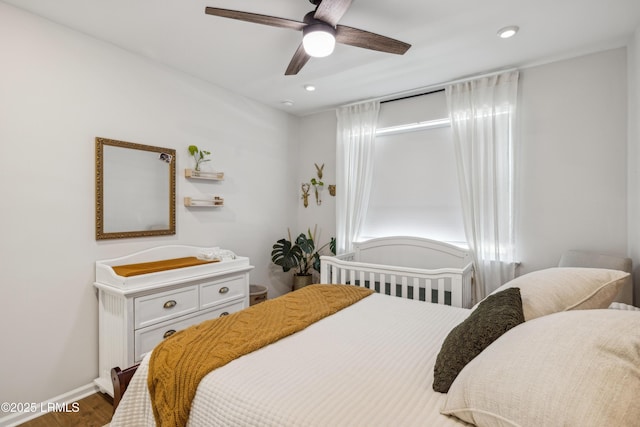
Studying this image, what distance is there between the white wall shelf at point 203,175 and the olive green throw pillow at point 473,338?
248 cm

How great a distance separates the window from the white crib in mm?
239

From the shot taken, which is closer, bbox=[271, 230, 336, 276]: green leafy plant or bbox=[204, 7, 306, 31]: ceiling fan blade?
bbox=[204, 7, 306, 31]: ceiling fan blade

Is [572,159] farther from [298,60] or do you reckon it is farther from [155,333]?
[155,333]

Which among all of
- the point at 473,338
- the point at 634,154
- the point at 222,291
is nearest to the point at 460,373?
the point at 473,338

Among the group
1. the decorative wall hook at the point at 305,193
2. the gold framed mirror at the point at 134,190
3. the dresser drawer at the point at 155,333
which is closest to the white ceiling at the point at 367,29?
the gold framed mirror at the point at 134,190

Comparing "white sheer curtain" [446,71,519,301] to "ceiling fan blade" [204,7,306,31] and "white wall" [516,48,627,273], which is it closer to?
"white wall" [516,48,627,273]

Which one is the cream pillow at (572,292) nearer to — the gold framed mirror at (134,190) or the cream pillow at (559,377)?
the cream pillow at (559,377)

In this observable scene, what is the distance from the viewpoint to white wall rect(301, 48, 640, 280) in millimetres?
2453

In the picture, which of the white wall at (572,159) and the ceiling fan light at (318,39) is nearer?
the ceiling fan light at (318,39)

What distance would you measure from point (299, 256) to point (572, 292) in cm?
283

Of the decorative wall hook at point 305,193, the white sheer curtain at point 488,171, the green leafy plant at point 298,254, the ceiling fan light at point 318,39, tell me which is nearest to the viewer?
the ceiling fan light at point 318,39

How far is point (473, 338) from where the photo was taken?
1.08 meters

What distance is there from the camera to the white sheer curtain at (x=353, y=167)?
356 cm

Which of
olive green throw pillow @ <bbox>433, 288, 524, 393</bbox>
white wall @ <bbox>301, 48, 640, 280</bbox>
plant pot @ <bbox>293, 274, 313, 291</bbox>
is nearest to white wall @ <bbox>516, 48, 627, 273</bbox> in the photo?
white wall @ <bbox>301, 48, 640, 280</bbox>
